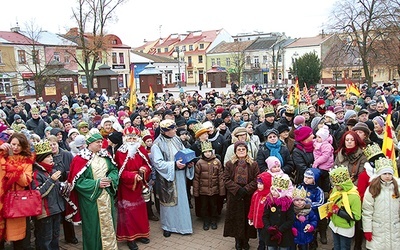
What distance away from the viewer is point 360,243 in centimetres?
540

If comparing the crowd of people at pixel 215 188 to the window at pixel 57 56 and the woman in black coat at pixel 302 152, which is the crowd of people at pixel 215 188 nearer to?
the woman in black coat at pixel 302 152

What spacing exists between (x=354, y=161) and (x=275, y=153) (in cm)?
122

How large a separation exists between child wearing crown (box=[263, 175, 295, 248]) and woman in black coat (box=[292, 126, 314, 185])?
56.0 inches

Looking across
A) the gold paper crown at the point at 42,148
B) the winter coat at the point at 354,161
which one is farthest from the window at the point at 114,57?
the winter coat at the point at 354,161

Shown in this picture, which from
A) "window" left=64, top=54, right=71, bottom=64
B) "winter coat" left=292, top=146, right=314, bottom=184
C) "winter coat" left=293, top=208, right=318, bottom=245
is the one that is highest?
"window" left=64, top=54, right=71, bottom=64

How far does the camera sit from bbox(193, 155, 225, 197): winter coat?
643cm

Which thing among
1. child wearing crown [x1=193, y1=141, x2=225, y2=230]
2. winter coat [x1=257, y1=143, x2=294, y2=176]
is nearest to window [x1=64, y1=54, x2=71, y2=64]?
child wearing crown [x1=193, y1=141, x2=225, y2=230]

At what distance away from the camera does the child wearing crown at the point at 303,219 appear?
4.93m

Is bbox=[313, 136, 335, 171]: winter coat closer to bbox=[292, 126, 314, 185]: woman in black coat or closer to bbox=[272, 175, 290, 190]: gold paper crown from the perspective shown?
bbox=[292, 126, 314, 185]: woman in black coat

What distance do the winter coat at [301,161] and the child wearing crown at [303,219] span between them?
1065 millimetres

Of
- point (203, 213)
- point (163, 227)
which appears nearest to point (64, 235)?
point (163, 227)

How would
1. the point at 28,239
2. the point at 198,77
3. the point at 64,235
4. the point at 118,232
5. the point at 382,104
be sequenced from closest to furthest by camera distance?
the point at 28,239 < the point at 118,232 < the point at 64,235 < the point at 382,104 < the point at 198,77

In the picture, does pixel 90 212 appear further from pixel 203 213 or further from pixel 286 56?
pixel 286 56

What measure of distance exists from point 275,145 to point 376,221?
77.0 inches
